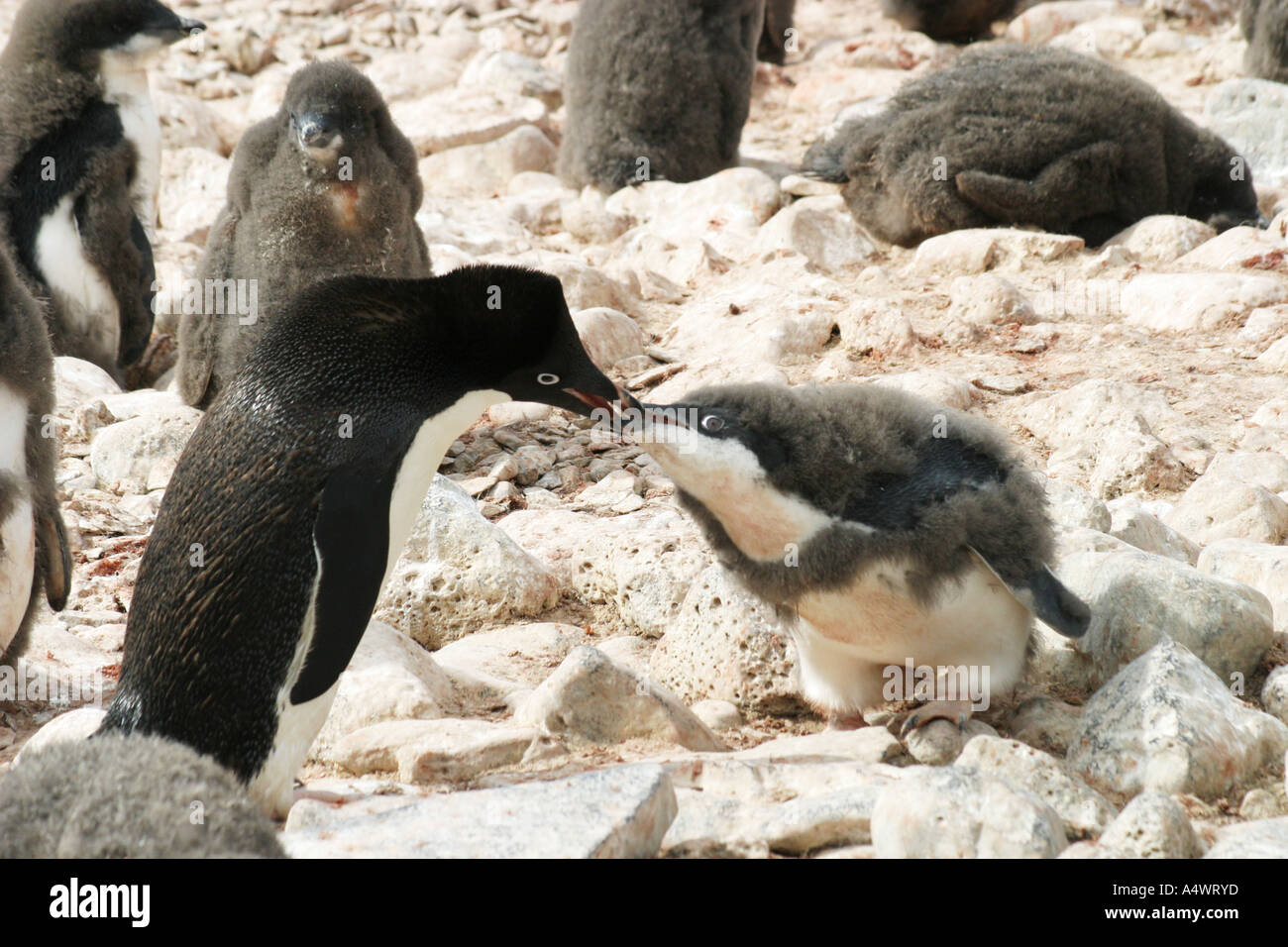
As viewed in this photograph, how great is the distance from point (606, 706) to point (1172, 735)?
1250 millimetres

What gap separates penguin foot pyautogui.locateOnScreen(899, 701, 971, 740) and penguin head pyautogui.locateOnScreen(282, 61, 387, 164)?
3.30 meters

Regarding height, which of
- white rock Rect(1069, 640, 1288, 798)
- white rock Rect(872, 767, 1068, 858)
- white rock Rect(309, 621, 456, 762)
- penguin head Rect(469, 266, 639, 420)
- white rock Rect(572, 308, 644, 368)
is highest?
penguin head Rect(469, 266, 639, 420)

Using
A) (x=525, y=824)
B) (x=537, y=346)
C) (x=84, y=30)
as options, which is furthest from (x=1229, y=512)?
(x=84, y=30)

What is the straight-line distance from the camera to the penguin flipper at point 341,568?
3.04m

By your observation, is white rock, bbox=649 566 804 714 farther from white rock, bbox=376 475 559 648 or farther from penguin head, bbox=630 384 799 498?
white rock, bbox=376 475 559 648

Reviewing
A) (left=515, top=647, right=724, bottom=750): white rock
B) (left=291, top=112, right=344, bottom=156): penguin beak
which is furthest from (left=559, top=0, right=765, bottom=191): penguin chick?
(left=515, top=647, right=724, bottom=750): white rock

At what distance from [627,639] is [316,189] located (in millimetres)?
2411

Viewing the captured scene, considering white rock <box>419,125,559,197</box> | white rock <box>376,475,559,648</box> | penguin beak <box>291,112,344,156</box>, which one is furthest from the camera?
white rock <box>419,125,559,197</box>

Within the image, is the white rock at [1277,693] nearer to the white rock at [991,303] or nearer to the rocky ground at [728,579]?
the rocky ground at [728,579]

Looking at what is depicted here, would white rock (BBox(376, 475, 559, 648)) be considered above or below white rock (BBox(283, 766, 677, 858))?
below

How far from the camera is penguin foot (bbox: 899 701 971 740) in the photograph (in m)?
3.31

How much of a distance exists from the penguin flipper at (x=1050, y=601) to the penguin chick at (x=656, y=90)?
5996mm

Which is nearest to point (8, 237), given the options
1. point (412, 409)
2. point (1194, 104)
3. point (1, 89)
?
point (1, 89)

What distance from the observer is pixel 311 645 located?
3.06 m
